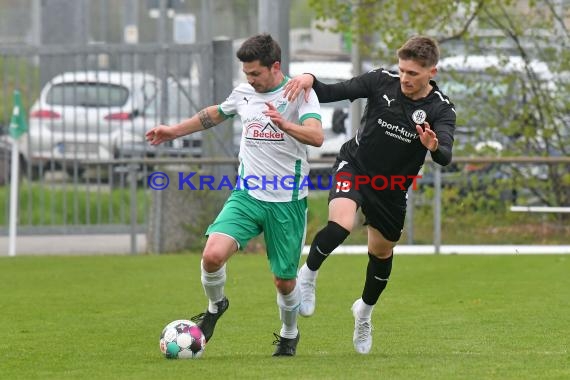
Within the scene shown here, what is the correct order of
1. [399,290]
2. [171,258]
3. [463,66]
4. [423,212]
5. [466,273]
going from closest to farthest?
[399,290] → [466,273] → [171,258] → [423,212] → [463,66]

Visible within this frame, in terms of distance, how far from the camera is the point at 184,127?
347 inches

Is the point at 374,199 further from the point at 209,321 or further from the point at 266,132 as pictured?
the point at 209,321

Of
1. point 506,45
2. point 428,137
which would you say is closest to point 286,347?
point 428,137

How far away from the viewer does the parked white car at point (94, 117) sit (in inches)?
712

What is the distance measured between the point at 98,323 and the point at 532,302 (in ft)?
12.1

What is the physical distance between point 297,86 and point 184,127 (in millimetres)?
865

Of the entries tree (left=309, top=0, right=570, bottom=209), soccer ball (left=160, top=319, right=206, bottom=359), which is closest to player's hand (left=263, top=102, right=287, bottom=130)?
soccer ball (left=160, top=319, right=206, bottom=359)

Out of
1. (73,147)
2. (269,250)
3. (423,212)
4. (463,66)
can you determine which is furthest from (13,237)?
(269,250)

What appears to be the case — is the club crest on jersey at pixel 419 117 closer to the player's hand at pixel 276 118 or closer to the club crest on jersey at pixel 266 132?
the club crest on jersey at pixel 266 132

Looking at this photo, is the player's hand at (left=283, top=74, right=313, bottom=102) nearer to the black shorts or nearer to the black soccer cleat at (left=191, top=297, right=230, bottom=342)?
the black shorts

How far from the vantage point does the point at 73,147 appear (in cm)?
1819

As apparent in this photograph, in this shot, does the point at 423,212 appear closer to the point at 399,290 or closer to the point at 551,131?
the point at 551,131

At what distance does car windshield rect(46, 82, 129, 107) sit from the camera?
18109 mm

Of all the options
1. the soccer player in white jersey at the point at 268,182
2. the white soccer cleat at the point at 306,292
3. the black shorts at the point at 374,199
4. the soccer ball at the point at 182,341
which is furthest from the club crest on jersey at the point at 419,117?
the soccer ball at the point at 182,341
